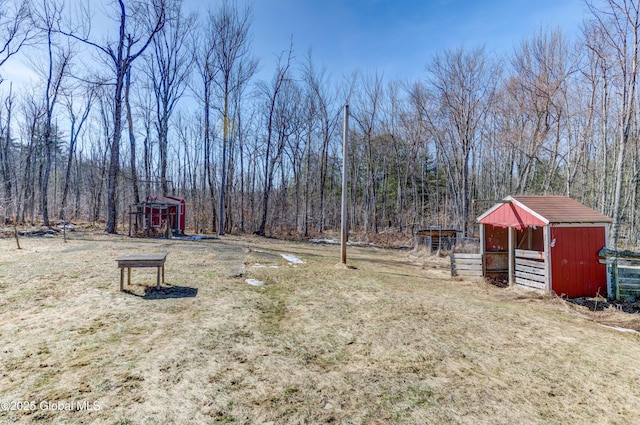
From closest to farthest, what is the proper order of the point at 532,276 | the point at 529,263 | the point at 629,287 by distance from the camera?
the point at 629,287, the point at 532,276, the point at 529,263

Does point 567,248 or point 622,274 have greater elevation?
point 567,248

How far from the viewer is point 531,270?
771cm

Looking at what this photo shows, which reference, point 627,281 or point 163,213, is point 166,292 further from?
point 163,213

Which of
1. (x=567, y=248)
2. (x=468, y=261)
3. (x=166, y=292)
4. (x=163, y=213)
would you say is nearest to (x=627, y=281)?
(x=567, y=248)

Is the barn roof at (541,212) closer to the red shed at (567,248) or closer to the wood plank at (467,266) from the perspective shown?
the red shed at (567,248)

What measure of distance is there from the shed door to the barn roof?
25 centimetres

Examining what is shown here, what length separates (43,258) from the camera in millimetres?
7793

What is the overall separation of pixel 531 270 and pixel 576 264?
0.91m

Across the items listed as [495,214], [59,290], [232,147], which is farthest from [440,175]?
[59,290]

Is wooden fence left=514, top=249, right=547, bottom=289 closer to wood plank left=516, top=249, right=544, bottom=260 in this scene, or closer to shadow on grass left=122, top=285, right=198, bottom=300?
wood plank left=516, top=249, right=544, bottom=260

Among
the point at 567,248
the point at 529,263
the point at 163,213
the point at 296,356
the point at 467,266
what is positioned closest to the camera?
the point at 296,356

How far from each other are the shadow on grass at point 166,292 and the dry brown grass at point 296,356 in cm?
5

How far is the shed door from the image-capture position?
23.1 ft

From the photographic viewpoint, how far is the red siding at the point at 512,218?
7.46 metres
